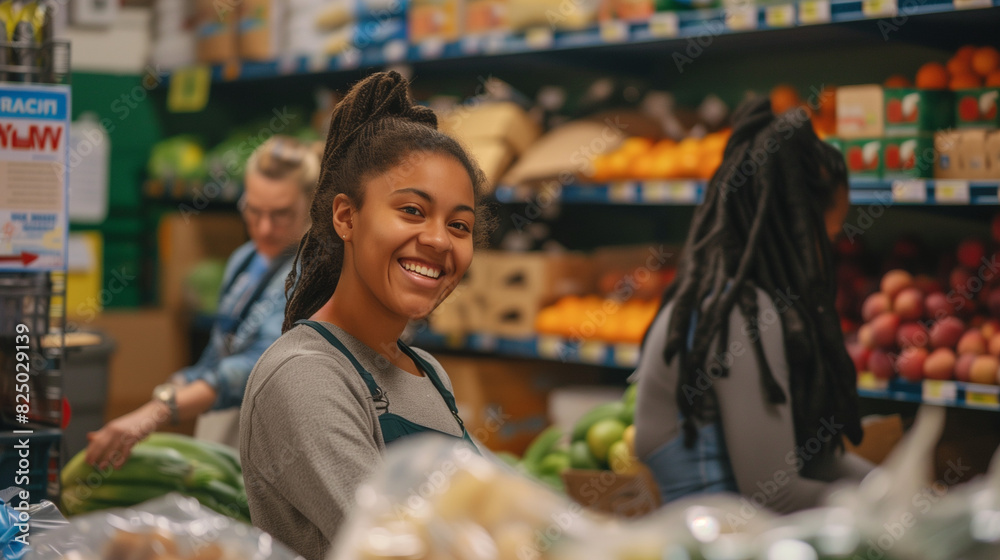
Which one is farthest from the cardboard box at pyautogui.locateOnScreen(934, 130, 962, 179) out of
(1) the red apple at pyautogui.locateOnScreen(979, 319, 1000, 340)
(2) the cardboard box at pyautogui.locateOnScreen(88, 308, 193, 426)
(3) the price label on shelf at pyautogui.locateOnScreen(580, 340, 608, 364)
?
(2) the cardboard box at pyautogui.locateOnScreen(88, 308, 193, 426)

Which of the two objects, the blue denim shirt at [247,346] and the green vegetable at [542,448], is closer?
the blue denim shirt at [247,346]

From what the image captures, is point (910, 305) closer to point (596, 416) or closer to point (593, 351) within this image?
point (596, 416)

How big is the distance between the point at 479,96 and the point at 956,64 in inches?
81.5

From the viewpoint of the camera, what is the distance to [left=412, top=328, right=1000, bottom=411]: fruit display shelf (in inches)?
102

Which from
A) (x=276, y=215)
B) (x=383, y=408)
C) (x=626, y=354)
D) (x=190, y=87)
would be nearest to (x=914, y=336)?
(x=626, y=354)

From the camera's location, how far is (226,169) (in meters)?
4.80

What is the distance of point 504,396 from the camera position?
12.7ft

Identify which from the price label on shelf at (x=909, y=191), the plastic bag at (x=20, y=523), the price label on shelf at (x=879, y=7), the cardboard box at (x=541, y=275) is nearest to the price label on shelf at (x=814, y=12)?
the price label on shelf at (x=879, y=7)

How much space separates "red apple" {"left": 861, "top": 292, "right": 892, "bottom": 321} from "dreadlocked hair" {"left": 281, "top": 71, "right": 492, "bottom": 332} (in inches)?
65.8

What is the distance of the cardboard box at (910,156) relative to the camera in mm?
2742

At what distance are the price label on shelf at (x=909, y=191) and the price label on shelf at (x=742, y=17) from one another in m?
0.67

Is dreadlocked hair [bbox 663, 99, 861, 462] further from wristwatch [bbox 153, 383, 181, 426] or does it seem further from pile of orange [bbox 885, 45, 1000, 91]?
wristwatch [bbox 153, 383, 181, 426]

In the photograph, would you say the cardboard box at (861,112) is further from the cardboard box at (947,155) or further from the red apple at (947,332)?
the red apple at (947,332)

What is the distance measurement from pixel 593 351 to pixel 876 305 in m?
1.01
